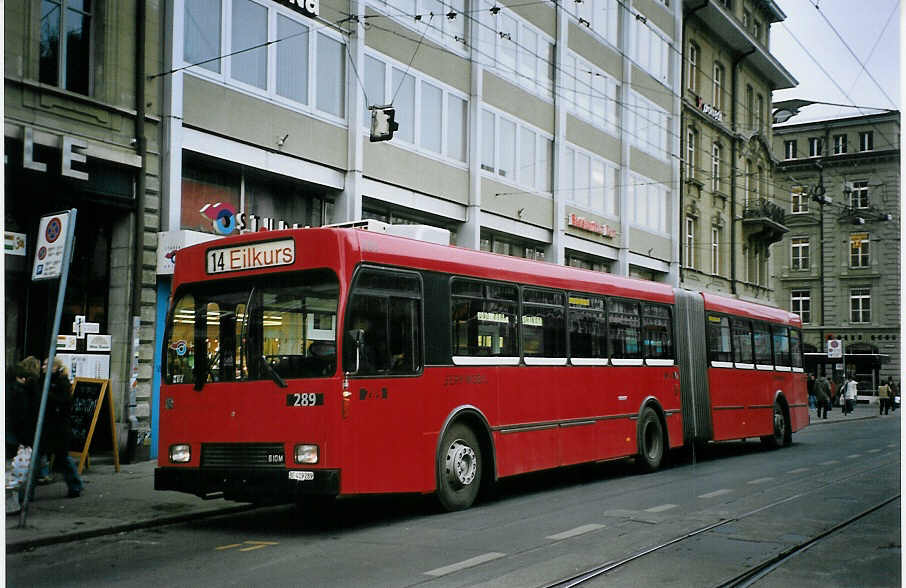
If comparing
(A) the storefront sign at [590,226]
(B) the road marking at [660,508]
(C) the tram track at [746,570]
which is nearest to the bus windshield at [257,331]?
(C) the tram track at [746,570]

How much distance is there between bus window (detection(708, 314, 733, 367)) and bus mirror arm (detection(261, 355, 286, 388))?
10465mm

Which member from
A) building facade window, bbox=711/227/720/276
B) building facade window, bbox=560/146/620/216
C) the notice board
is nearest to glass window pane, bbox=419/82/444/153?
building facade window, bbox=560/146/620/216

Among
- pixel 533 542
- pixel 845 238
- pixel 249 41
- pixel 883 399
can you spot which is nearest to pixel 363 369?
pixel 533 542

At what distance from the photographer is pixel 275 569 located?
7676mm

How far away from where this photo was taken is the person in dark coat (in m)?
11.4

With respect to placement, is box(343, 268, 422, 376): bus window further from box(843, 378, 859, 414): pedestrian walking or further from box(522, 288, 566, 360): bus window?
box(843, 378, 859, 414): pedestrian walking

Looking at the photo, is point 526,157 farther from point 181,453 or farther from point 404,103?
point 181,453

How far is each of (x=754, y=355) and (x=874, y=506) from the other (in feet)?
29.5

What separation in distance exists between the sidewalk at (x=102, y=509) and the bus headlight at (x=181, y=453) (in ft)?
2.26

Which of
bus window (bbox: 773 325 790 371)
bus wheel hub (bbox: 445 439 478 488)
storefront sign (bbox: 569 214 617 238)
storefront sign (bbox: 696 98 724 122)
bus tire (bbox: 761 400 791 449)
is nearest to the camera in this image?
bus wheel hub (bbox: 445 439 478 488)

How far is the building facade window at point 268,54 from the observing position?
16.9 m

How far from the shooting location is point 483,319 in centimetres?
1173

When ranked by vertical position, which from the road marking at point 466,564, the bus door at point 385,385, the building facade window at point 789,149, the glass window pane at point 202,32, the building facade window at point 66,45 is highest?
the building facade window at point 789,149

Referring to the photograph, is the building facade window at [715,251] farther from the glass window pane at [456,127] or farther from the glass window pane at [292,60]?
the glass window pane at [292,60]
